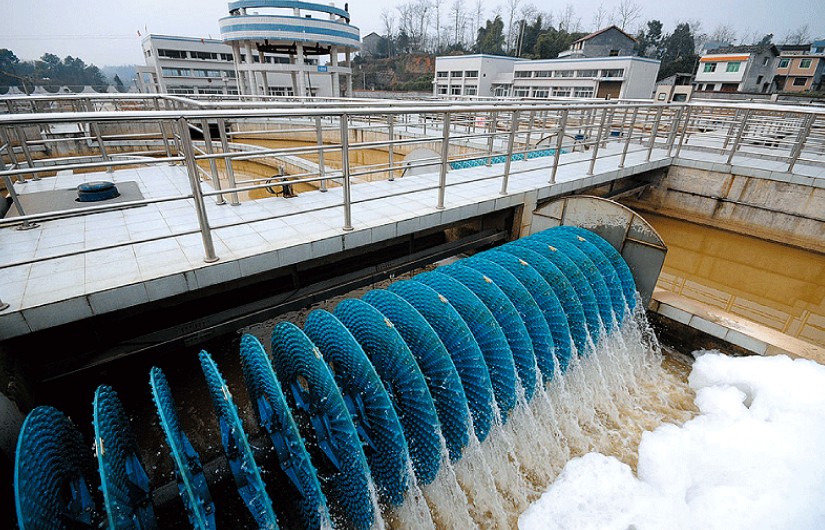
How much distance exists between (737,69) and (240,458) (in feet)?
159

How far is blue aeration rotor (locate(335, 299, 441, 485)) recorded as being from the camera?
2.93 metres

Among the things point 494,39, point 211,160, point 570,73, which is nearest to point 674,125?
point 211,160

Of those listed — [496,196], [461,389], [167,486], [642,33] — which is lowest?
[167,486]

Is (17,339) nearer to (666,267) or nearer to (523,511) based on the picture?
(523,511)

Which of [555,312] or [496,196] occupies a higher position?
[496,196]

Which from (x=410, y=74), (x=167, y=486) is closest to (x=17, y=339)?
(x=167, y=486)

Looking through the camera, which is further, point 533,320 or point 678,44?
point 678,44

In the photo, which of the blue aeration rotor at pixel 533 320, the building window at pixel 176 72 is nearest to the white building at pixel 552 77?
the building window at pixel 176 72

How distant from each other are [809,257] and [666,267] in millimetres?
2352

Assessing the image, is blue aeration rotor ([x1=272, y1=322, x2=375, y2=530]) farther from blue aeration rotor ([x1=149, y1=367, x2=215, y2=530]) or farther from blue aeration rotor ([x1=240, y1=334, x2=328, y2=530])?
blue aeration rotor ([x1=149, y1=367, x2=215, y2=530])

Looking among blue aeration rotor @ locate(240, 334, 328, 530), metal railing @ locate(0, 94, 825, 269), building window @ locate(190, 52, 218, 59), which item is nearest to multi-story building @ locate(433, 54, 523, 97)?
metal railing @ locate(0, 94, 825, 269)

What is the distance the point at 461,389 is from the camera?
3088 millimetres

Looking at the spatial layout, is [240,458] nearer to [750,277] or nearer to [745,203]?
Result: [750,277]

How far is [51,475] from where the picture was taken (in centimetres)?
224
